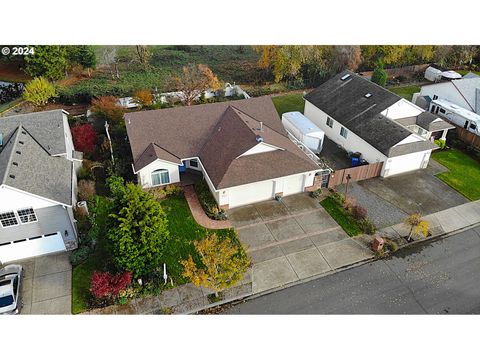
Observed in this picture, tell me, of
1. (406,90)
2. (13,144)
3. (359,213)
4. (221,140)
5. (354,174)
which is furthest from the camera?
(406,90)

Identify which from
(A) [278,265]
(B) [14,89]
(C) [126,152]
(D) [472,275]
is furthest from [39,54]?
(D) [472,275]

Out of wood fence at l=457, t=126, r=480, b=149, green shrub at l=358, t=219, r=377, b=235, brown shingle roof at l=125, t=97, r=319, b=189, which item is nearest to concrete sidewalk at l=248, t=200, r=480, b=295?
green shrub at l=358, t=219, r=377, b=235

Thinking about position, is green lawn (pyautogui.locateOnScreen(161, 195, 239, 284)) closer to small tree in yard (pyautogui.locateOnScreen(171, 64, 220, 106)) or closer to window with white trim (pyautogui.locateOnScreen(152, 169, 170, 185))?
window with white trim (pyautogui.locateOnScreen(152, 169, 170, 185))

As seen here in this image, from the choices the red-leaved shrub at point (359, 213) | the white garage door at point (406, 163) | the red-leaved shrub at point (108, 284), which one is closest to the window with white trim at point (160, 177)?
the red-leaved shrub at point (108, 284)

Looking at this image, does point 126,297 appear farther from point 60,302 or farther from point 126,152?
point 126,152

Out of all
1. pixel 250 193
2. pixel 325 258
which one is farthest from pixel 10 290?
pixel 325 258

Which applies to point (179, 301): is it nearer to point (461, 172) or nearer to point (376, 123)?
point (376, 123)

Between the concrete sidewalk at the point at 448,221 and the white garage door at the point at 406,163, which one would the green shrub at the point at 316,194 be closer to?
the concrete sidewalk at the point at 448,221
